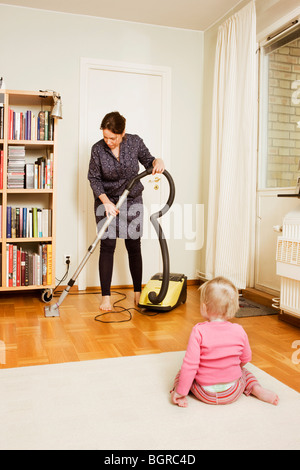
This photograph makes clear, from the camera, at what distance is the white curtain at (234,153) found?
3314 millimetres

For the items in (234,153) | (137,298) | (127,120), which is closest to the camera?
(137,298)

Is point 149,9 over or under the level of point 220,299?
over

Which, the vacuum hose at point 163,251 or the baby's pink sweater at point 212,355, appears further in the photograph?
the vacuum hose at point 163,251

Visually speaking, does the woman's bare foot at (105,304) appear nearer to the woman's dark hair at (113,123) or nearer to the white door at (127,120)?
the white door at (127,120)

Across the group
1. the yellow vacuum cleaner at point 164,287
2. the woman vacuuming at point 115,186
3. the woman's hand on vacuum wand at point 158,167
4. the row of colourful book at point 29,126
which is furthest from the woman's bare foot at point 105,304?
the row of colourful book at point 29,126

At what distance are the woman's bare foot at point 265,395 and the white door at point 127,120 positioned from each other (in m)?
2.32

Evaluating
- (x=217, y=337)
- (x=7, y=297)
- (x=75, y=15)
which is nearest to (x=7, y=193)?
(x=7, y=297)

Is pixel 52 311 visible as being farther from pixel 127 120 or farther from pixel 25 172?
pixel 127 120

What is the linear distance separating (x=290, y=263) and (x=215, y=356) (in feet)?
3.99

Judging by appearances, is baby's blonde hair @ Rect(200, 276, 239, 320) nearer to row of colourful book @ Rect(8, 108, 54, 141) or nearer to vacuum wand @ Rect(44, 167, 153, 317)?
vacuum wand @ Rect(44, 167, 153, 317)

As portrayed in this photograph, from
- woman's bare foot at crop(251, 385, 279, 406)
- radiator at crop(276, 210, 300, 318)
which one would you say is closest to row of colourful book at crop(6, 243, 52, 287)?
radiator at crop(276, 210, 300, 318)

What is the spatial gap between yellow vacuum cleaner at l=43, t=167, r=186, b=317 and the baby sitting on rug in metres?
1.11

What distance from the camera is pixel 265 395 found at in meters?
1.67

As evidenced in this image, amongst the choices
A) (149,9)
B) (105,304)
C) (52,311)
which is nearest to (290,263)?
(105,304)
